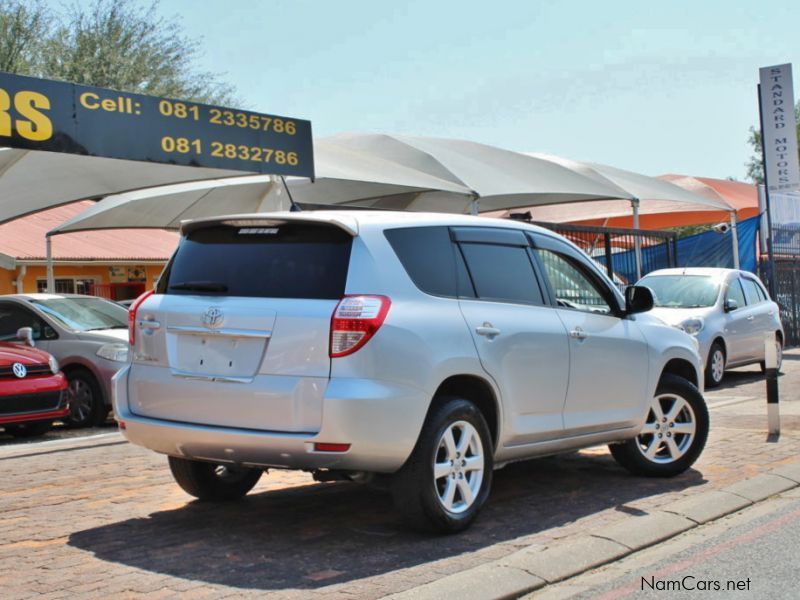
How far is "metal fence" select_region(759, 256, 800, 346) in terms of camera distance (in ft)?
74.2

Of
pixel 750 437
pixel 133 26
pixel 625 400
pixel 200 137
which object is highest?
pixel 133 26

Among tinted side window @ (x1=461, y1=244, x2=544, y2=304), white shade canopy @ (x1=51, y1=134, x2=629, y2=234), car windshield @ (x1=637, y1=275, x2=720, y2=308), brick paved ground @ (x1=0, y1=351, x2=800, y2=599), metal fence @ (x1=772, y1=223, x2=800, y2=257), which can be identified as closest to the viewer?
brick paved ground @ (x1=0, y1=351, x2=800, y2=599)

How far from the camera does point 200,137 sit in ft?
46.4

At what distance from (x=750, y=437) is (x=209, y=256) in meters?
5.87

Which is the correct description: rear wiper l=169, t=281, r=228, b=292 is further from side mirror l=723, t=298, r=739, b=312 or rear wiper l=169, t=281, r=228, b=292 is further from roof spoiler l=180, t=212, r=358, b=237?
side mirror l=723, t=298, r=739, b=312

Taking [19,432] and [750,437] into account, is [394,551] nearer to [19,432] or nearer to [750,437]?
[750,437]

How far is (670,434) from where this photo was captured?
7.98 metres

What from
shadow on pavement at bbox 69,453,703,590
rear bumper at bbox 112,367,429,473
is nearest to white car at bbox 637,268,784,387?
shadow on pavement at bbox 69,453,703,590

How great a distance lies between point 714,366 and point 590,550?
A: 33.1ft

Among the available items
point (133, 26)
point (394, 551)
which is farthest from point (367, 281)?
point (133, 26)

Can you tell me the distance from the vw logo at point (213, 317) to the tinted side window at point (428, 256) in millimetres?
1037

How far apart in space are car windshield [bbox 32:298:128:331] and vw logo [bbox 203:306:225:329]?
8.14m

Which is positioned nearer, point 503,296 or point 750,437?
point 503,296

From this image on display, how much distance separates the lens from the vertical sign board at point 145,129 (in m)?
12.4
